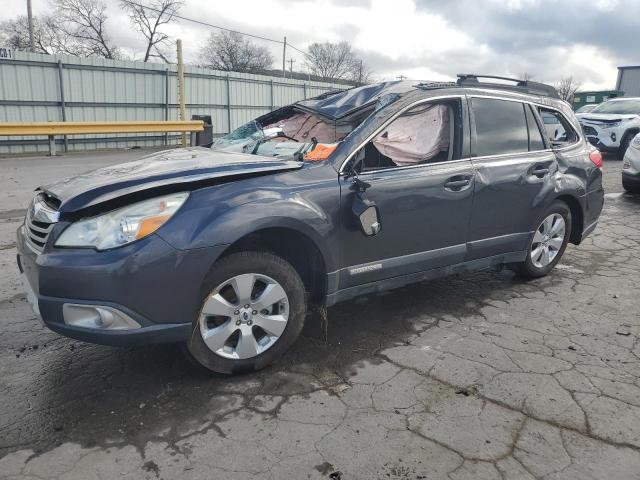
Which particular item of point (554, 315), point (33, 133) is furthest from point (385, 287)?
point (33, 133)

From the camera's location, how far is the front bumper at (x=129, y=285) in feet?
8.25

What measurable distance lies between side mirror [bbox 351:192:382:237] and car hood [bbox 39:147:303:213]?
41cm

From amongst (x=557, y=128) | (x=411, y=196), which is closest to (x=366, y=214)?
(x=411, y=196)

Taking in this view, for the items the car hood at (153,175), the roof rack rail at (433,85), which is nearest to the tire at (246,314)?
the car hood at (153,175)

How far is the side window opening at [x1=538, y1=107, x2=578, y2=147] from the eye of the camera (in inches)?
181

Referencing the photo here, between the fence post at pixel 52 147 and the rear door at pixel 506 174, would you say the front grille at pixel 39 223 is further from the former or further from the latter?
the fence post at pixel 52 147

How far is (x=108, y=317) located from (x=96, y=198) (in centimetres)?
61

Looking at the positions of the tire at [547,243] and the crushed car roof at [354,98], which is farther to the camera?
the tire at [547,243]

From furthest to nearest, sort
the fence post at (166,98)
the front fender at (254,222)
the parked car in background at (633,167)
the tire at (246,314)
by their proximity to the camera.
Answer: the fence post at (166,98) → the parked car in background at (633,167) → the tire at (246,314) → the front fender at (254,222)

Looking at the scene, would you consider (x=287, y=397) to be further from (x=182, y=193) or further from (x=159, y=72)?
A: (x=159, y=72)

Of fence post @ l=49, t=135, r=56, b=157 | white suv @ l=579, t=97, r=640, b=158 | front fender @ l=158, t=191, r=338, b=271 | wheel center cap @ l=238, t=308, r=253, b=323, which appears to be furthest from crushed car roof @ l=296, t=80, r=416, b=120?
white suv @ l=579, t=97, r=640, b=158

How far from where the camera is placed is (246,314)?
2900 millimetres

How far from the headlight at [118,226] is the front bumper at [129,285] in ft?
0.14

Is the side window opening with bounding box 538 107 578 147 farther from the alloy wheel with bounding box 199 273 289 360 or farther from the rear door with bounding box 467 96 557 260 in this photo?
the alloy wheel with bounding box 199 273 289 360
